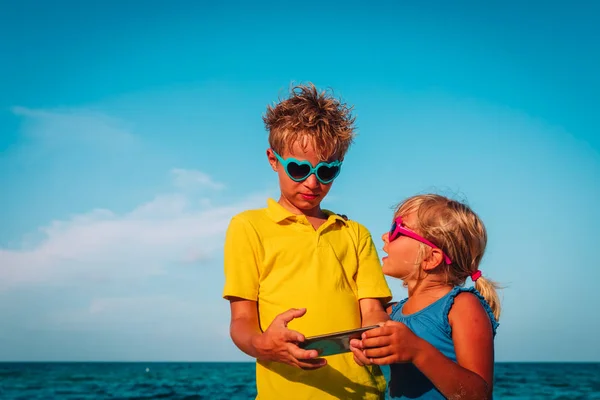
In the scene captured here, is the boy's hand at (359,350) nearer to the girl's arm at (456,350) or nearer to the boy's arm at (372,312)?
Result: the girl's arm at (456,350)

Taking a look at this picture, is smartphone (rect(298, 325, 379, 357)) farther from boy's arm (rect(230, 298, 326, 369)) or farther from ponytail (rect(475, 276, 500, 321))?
ponytail (rect(475, 276, 500, 321))

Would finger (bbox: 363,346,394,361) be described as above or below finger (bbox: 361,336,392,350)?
below

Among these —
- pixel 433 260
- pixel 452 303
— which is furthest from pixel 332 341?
pixel 433 260

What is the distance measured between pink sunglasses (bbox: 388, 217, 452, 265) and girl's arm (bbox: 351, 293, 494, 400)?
1.06ft

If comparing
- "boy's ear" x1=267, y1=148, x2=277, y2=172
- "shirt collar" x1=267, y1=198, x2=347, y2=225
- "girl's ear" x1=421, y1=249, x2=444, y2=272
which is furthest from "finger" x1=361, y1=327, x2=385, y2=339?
"boy's ear" x1=267, y1=148, x2=277, y2=172

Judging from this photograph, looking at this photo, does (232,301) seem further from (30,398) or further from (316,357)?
(30,398)

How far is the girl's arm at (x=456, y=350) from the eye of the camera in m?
2.57

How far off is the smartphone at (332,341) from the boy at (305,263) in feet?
1.33

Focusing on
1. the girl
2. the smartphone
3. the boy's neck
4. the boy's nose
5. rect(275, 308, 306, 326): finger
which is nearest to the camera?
the smartphone

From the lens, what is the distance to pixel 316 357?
8.55ft

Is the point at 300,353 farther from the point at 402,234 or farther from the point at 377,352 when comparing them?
the point at 402,234

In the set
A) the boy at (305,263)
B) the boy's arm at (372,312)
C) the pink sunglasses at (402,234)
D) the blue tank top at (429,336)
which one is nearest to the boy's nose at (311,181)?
the boy at (305,263)

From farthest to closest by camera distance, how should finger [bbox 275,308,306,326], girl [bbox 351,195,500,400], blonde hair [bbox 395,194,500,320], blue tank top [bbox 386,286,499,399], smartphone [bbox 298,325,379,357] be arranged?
blonde hair [bbox 395,194,500,320]
blue tank top [bbox 386,286,499,399]
girl [bbox 351,195,500,400]
finger [bbox 275,308,306,326]
smartphone [bbox 298,325,379,357]

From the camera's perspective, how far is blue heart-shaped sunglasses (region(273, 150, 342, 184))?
3459 mm
